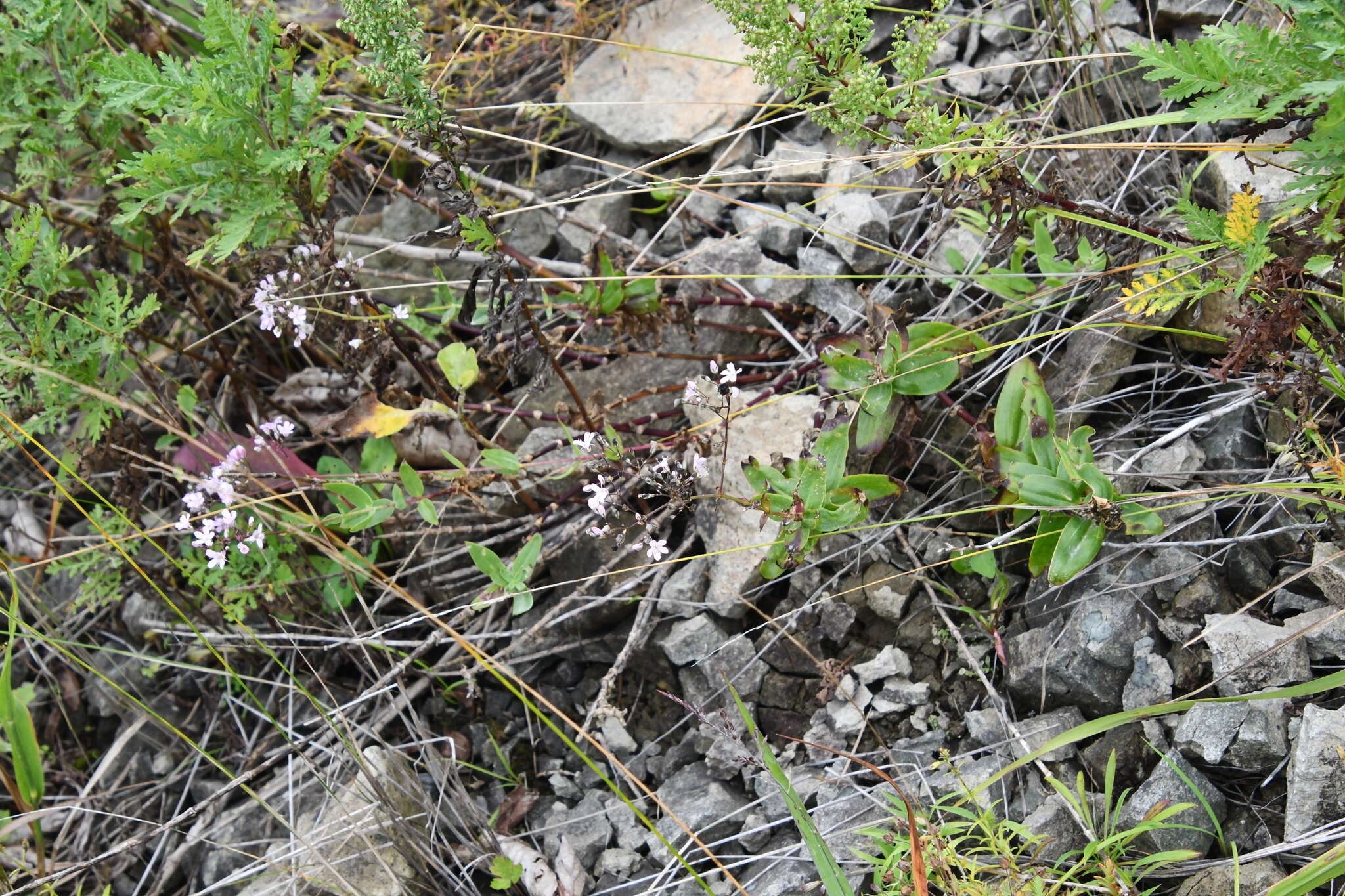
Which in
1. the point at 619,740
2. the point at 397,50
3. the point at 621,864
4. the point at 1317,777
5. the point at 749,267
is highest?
the point at 397,50

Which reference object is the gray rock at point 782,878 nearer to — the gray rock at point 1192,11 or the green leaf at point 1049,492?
the green leaf at point 1049,492

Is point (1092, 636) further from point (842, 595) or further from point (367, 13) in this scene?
point (367, 13)

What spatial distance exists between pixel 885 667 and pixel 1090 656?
50cm

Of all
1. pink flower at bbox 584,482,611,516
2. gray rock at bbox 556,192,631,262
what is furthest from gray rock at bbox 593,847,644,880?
gray rock at bbox 556,192,631,262

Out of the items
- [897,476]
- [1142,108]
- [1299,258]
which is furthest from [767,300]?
[1299,258]

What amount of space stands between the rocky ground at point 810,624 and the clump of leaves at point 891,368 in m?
0.13

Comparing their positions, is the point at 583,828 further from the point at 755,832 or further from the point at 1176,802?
the point at 1176,802

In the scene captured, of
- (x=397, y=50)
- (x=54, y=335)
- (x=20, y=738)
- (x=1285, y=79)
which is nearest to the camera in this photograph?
(x=1285, y=79)

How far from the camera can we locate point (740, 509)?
9.00ft

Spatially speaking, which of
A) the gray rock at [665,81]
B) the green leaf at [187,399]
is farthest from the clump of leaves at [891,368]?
the green leaf at [187,399]

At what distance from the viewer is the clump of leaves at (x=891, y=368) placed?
2.48 m

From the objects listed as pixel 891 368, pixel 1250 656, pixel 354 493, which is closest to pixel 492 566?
pixel 354 493

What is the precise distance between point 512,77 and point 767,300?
163 centimetres

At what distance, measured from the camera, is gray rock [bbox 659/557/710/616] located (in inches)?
107
